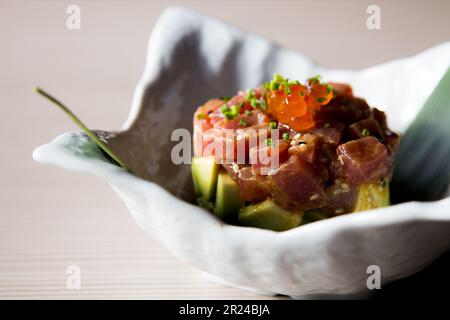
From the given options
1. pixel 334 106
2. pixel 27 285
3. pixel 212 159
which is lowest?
pixel 27 285

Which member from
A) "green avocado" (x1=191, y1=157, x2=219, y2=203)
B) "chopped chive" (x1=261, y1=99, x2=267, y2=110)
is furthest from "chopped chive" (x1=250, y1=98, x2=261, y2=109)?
"green avocado" (x1=191, y1=157, x2=219, y2=203)

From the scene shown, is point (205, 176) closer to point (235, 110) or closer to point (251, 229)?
point (235, 110)

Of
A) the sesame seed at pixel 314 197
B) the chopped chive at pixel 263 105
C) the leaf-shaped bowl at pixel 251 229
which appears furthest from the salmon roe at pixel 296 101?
the leaf-shaped bowl at pixel 251 229

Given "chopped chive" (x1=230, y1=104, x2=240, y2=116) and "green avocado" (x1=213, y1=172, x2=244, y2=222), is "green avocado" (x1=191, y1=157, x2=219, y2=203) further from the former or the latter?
"chopped chive" (x1=230, y1=104, x2=240, y2=116)

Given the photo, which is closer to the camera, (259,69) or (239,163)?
(239,163)

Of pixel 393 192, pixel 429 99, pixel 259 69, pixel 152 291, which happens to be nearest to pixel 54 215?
pixel 152 291

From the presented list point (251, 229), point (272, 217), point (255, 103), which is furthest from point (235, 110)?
point (251, 229)

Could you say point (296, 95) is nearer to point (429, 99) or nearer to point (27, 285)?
point (429, 99)

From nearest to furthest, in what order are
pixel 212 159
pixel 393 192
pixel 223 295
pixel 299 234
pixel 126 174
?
pixel 299 234 < pixel 126 174 < pixel 223 295 < pixel 212 159 < pixel 393 192

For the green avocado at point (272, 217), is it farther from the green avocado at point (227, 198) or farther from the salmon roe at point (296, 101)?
the salmon roe at point (296, 101)
